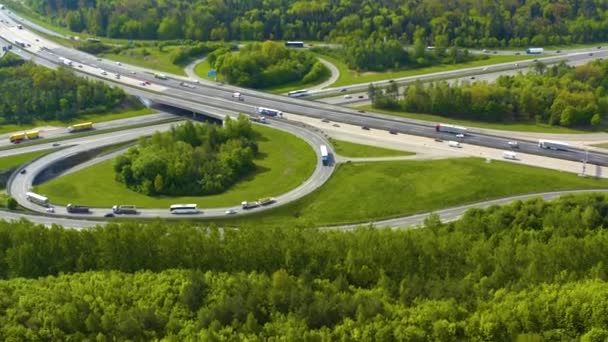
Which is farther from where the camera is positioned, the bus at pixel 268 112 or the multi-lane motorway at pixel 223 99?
the bus at pixel 268 112

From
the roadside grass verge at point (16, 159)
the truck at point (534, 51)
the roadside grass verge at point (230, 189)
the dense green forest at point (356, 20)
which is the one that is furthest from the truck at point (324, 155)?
the truck at point (534, 51)

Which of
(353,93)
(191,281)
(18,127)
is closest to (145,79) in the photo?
(18,127)

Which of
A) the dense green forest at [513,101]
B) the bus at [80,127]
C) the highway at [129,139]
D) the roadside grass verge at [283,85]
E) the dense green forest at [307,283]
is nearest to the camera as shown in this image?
the dense green forest at [307,283]

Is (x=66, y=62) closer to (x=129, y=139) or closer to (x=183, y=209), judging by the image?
(x=129, y=139)

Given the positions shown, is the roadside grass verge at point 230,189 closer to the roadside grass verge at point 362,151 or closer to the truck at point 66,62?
the roadside grass verge at point 362,151


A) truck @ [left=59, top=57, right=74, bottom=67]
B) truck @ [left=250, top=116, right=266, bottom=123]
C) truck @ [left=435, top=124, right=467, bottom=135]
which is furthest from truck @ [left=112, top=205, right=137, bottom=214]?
truck @ [left=59, top=57, right=74, bottom=67]

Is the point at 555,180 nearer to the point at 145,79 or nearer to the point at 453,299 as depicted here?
the point at 453,299
